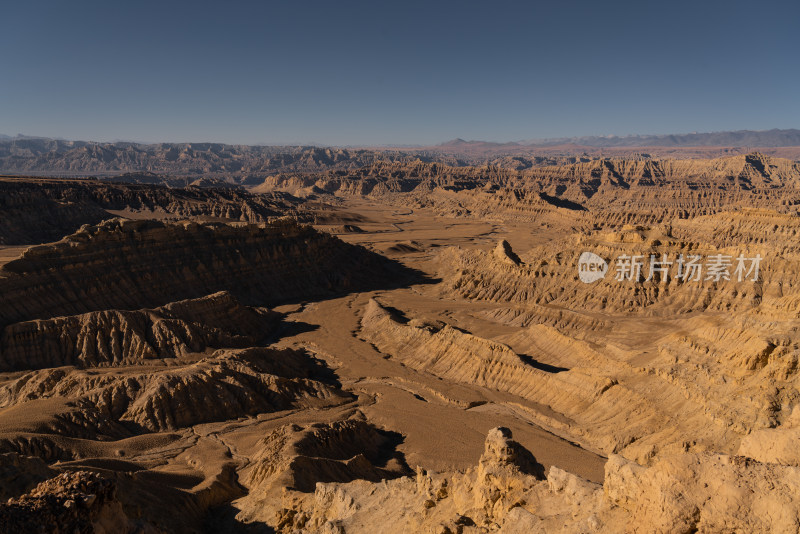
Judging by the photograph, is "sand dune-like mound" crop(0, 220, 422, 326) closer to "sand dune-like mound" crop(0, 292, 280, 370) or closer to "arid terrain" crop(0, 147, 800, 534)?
"arid terrain" crop(0, 147, 800, 534)

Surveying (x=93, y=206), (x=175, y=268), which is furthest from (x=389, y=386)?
(x=93, y=206)

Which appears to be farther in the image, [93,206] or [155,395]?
[93,206]

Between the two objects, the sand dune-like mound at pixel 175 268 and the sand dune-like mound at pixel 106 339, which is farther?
the sand dune-like mound at pixel 175 268

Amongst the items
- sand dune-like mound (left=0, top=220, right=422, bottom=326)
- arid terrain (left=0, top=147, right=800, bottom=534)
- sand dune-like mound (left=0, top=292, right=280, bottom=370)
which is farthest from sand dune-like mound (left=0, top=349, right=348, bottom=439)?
sand dune-like mound (left=0, top=220, right=422, bottom=326)

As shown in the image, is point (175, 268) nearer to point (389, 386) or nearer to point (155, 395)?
point (155, 395)

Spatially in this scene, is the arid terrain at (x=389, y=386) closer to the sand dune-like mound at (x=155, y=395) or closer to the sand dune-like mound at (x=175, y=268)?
the sand dune-like mound at (x=155, y=395)

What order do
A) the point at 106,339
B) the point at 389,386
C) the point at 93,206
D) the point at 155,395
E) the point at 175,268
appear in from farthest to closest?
the point at 93,206 → the point at 175,268 → the point at 106,339 → the point at 389,386 → the point at 155,395

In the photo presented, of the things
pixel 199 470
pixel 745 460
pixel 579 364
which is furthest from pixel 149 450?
pixel 579 364

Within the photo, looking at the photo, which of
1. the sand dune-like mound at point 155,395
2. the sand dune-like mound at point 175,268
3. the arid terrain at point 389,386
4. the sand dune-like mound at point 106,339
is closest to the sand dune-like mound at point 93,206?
the arid terrain at point 389,386
